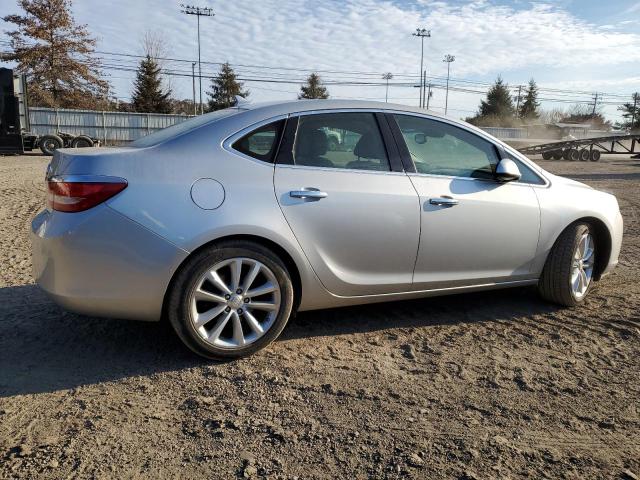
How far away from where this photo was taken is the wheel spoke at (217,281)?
3.16 meters

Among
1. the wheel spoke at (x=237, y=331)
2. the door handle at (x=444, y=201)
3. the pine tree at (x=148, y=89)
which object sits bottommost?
the wheel spoke at (x=237, y=331)

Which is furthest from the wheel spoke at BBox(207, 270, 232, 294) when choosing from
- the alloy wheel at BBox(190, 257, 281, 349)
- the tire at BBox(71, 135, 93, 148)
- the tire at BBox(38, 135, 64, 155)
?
the tire at BBox(38, 135, 64, 155)

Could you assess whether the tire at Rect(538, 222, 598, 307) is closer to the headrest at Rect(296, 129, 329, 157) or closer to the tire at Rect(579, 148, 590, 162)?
the headrest at Rect(296, 129, 329, 157)

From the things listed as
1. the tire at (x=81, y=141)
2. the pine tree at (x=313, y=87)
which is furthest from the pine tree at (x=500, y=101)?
the tire at (x=81, y=141)

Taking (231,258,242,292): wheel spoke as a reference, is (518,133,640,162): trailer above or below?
above

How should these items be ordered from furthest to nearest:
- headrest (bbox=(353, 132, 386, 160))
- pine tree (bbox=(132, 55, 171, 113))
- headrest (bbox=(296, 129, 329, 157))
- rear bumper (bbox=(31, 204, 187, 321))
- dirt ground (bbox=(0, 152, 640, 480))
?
pine tree (bbox=(132, 55, 171, 113)) < headrest (bbox=(353, 132, 386, 160)) < headrest (bbox=(296, 129, 329, 157)) < rear bumper (bbox=(31, 204, 187, 321)) < dirt ground (bbox=(0, 152, 640, 480))

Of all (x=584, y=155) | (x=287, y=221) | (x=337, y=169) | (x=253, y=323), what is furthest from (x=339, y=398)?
(x=584, y=155)

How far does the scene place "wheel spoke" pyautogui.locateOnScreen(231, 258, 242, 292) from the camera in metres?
A: 3.20

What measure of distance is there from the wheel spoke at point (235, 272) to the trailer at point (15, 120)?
21338 mm

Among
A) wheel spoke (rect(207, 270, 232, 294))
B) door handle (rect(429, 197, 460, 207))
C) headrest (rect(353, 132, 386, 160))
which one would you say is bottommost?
wheel spoke (rect(207, 270, 232, 294))

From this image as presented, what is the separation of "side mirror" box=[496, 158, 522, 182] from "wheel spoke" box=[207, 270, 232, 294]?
7.06 feet

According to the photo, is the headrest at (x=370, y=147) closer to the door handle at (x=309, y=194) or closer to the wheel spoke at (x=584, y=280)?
the door handle at (x=309, y=194)

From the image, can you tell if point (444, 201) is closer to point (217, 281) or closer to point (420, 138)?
point (420, 138)

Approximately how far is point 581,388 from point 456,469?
1.18 meters
